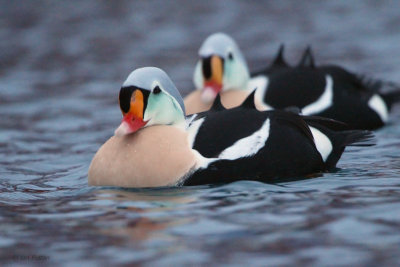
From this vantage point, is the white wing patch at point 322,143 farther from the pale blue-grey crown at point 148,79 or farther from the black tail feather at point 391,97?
the black tail feather at point 391,97

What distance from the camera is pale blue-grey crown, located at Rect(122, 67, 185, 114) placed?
5832 mm

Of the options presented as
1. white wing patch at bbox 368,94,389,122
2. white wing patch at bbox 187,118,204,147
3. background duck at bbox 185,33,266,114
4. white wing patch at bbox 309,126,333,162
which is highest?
background duck at bbox 185,33,266,114

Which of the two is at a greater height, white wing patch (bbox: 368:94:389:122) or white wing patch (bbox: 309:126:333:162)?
white wing patch (bbox: 368:94:389:122)

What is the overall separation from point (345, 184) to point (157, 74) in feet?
4.25

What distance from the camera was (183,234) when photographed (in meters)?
4.65

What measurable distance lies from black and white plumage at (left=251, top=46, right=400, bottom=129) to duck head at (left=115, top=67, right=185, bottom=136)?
2537 mm

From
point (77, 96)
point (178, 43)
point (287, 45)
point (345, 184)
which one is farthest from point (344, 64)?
point (345, 184)

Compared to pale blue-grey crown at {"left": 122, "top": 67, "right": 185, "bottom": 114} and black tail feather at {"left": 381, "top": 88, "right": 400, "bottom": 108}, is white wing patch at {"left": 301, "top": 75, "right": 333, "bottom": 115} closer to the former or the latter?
black tail feather at {"left": 381, "top": 88, "right": 400, "bottom": 108}

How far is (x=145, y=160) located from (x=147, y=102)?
396 millimetres

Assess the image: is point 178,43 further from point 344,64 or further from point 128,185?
point 128,185

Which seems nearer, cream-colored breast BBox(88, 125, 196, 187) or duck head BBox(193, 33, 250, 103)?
cream-colored breast BBox(88, 125, 196, 187)

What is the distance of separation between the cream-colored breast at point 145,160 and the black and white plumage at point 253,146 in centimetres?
9

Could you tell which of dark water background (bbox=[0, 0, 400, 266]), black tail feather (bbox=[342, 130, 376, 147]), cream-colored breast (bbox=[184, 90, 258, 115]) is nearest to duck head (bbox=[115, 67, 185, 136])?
dark water background (bbox=[0, 0, 400, 266])

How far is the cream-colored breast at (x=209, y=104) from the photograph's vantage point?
8312 mm
